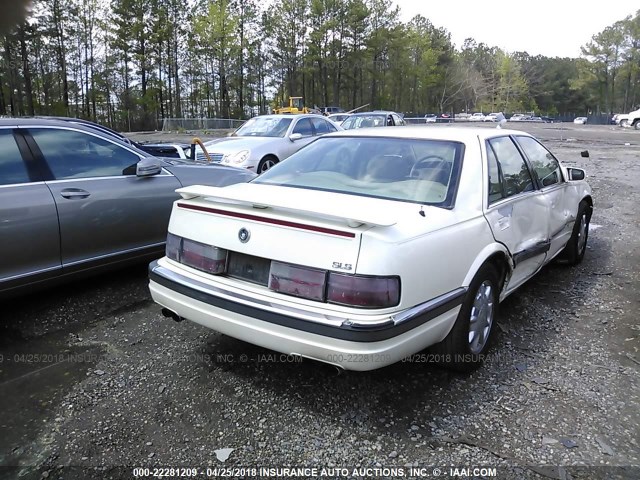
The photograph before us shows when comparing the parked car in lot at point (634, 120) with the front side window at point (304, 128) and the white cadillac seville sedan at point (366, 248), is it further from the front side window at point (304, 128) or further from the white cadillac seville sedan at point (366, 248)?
the white cadillac seville sedan at point (366, 248)

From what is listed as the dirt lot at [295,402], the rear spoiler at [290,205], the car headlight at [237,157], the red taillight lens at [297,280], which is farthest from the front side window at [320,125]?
the red taillight lens at [297,280]

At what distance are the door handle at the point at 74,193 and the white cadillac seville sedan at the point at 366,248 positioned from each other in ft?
4.33

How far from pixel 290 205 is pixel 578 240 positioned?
375 cm

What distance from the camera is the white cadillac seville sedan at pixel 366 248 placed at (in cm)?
238

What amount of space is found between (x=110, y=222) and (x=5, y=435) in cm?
208

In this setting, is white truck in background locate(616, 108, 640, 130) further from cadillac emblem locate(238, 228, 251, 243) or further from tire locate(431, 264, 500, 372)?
cadillac emblem locate(238, 228, 251, 243)

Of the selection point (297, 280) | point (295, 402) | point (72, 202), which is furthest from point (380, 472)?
point (72, 202)

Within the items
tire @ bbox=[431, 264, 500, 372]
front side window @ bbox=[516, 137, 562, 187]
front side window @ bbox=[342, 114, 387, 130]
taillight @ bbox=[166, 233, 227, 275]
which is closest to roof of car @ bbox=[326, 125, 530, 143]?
front side window @ bbox=[516, 137, 562, 187]

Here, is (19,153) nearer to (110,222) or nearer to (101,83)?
(110,222)

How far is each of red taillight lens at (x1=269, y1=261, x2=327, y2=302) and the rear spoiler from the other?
29 centimetres

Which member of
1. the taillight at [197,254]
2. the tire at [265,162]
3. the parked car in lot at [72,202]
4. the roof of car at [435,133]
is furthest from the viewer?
the tire at [265,162]

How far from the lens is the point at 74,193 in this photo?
3.97 metres

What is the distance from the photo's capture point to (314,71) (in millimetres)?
62031

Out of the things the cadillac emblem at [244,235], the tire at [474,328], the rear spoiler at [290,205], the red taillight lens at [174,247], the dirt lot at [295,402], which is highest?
the rear spoiler at [290,205]
